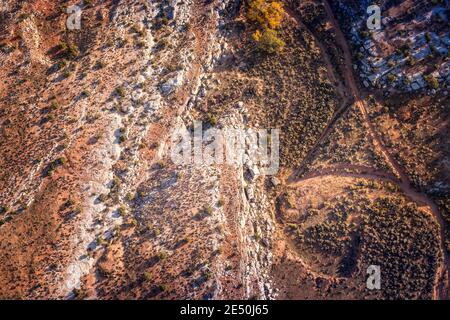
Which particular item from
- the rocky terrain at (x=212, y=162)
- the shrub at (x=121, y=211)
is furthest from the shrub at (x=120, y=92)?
the shrub at (x=121, y=211)

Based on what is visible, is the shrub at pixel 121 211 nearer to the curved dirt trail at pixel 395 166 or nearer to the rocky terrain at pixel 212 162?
the rocky terrain at pixel 212 162

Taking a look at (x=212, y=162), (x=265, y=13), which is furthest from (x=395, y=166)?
(x=265, y=13)

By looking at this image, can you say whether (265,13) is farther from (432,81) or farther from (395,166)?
(395,166)

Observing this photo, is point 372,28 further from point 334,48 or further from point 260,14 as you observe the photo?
point 260,14

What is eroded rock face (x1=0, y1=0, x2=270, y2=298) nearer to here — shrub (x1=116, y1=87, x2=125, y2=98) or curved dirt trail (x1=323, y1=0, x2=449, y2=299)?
shrub (x1=116, y1=87, x2=125, y2=98)

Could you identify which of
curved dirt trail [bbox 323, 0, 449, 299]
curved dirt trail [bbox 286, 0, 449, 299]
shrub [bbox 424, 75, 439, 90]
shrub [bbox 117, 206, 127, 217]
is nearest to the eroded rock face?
shrub [bbox 117, 206, 127, 217]
